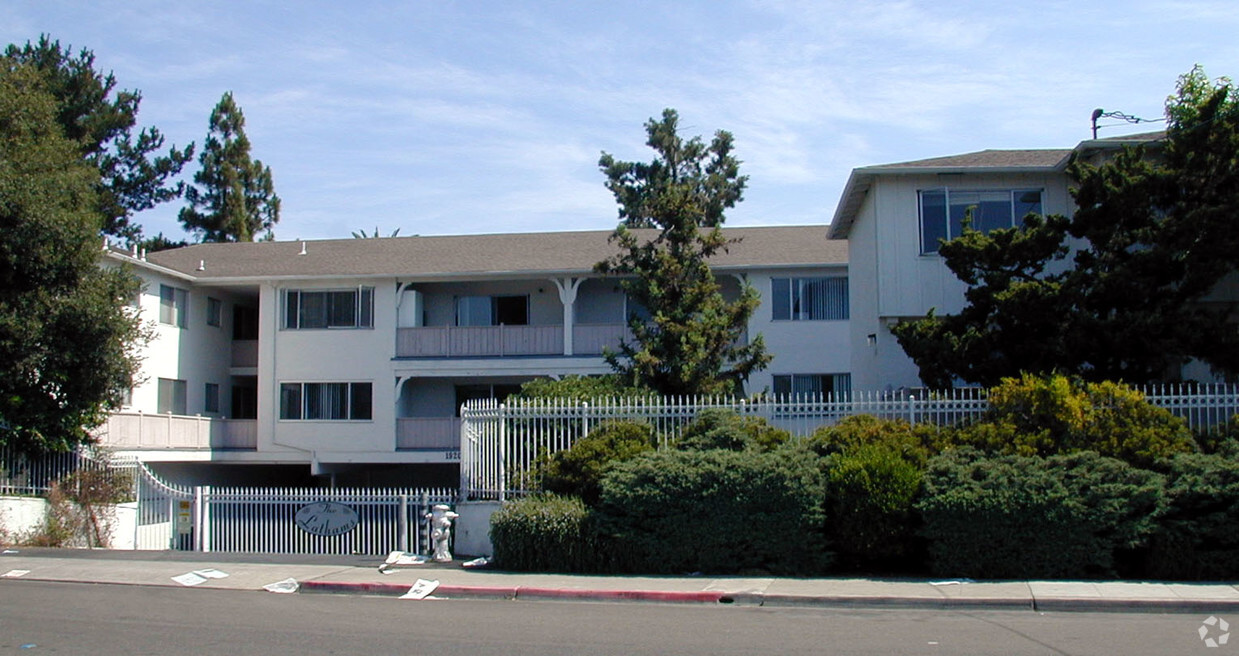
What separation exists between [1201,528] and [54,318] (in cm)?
1782

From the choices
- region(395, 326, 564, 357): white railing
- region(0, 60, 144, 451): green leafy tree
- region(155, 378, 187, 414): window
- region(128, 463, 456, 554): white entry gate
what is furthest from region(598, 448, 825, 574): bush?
region(155, 378, 187, 414): window

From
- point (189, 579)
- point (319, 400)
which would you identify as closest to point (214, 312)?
point (319, 400)

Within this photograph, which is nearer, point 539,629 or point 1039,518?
point 539,629

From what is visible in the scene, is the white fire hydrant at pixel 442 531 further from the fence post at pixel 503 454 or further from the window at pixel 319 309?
the window at pixel 319 309

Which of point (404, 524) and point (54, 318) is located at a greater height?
point (54, 318)

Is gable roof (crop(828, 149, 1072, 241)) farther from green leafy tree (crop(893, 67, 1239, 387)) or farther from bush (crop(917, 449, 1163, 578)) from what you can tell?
bush (crop(917, 449, 1163, 578))

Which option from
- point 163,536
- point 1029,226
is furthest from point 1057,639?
point 163,536

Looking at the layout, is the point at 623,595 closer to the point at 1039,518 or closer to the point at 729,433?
the point at 729,433

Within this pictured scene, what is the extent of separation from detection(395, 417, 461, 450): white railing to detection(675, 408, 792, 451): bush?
1390 centimetres

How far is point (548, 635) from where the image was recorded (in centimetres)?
1026

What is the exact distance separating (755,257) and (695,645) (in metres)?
19.5

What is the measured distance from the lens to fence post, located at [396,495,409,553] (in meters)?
17.5

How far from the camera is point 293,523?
18859 mm

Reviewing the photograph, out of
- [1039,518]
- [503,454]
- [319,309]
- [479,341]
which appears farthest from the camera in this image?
[319,309]
